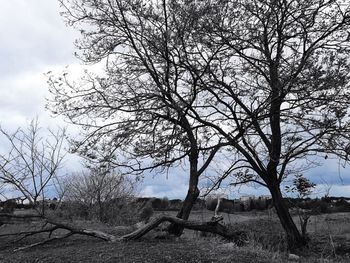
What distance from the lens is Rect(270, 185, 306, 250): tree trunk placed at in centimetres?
1195

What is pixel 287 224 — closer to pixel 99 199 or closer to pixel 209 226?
pixel 209 226

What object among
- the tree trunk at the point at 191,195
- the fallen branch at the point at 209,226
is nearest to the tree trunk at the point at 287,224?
the tree trunk at the point at 191,195

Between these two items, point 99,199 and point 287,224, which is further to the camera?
point 99,199

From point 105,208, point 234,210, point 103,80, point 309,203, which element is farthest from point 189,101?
point 234,210

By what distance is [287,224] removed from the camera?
1214 centimetres

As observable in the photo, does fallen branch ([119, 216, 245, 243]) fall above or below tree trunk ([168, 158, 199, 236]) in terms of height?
below

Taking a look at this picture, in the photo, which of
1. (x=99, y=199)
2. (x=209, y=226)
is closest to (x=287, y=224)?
(x=209, y=226)

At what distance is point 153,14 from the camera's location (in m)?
10.6

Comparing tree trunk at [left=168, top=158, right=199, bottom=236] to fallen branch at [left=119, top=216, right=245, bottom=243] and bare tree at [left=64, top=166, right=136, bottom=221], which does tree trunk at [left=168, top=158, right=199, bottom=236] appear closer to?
fallen branch at [left=119, top=216, right=245, bottom=243]

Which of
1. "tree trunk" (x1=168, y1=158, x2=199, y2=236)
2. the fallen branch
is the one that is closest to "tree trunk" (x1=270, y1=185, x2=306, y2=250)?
"tree trunk" (x1=168, y1=158, x2=199, y2=236)

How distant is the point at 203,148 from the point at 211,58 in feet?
6.60

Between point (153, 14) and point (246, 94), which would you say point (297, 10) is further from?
point (153, 14)

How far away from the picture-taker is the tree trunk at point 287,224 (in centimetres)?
1195

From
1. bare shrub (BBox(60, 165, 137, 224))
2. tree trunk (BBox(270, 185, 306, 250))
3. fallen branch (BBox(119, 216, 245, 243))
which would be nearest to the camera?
fallen branch (BBox(119, 216, 245, 243))
